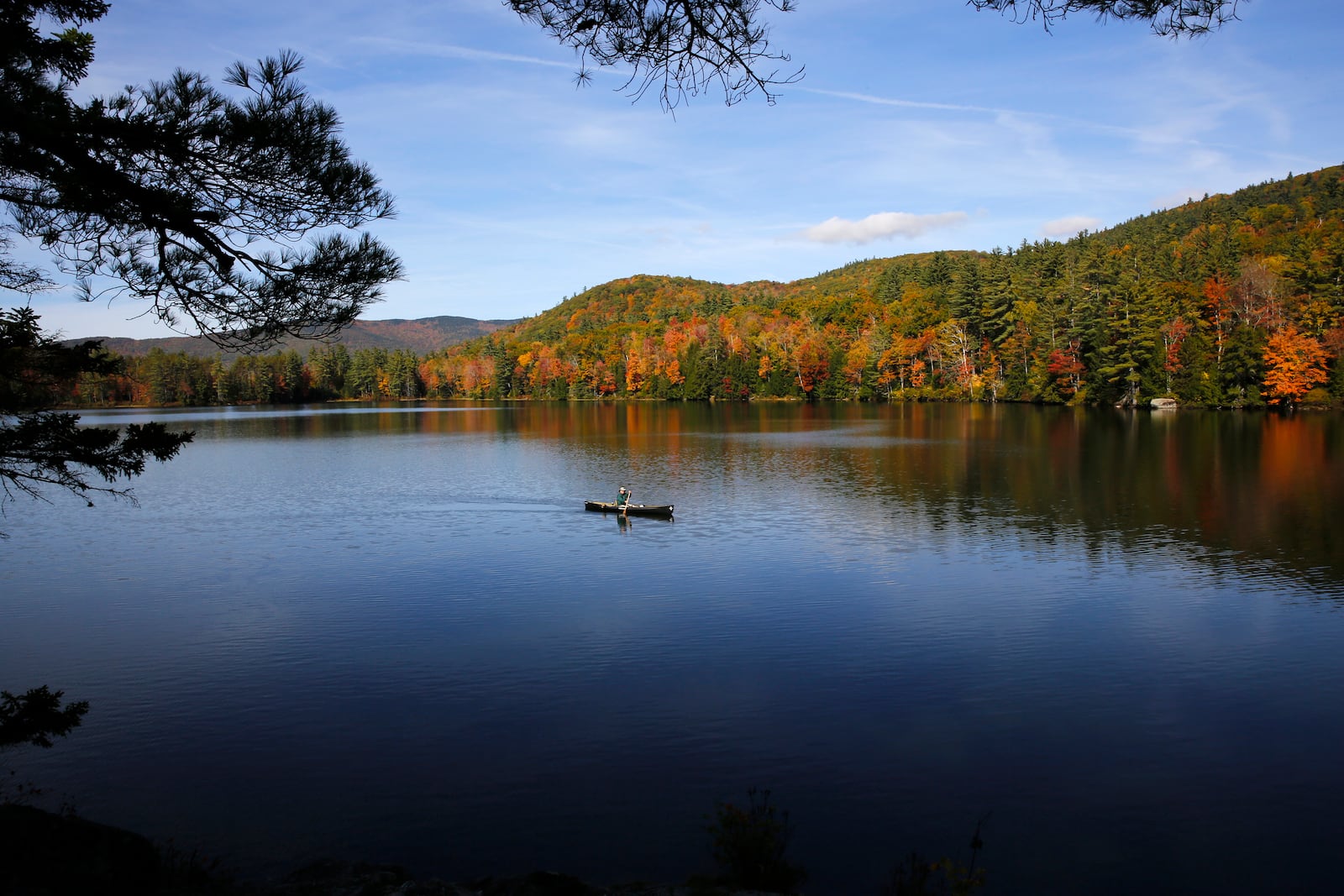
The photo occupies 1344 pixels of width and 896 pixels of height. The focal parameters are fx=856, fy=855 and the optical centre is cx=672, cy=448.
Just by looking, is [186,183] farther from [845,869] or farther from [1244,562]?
[1244,562]

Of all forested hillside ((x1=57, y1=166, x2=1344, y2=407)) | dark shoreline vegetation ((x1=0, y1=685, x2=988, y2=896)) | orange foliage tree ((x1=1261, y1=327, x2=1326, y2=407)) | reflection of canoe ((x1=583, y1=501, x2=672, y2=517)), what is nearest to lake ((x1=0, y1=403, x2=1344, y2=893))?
reflection of canoe ((x1=583, y1=501, x2=672, y2=517))

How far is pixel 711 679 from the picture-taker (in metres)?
11.2

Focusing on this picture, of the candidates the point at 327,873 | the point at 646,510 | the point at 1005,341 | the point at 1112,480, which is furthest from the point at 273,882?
the point at 1005,341

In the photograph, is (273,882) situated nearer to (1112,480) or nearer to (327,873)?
(327,873)

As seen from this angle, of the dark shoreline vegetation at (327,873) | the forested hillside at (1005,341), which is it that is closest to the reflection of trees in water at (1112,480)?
the forested hillside at (1005,341)

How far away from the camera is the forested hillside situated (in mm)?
61875

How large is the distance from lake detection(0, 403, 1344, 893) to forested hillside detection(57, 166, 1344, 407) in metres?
43.3

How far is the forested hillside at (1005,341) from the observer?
2436 inches

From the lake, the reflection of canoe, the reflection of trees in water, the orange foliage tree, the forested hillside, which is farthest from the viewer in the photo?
the forested hillside

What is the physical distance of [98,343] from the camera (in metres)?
7.20

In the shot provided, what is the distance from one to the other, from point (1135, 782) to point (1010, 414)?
2297 inches

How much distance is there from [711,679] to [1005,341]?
269ft

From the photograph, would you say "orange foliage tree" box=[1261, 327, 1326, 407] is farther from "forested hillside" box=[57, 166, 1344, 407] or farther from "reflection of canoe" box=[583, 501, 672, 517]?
"reflection of canoe" box=[583, 501, 672, 517]

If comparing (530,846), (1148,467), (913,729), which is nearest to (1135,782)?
(913,729)
